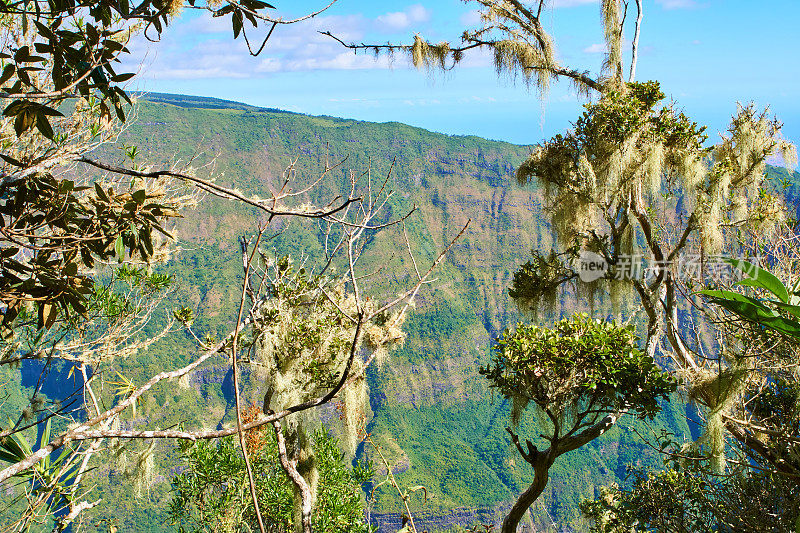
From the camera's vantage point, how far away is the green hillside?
34594 millimetres

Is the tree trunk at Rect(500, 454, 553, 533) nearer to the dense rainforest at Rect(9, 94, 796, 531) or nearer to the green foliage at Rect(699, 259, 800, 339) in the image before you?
the green foliage at Rect(699, 259, 800, 339)

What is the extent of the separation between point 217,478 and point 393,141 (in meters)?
62.2

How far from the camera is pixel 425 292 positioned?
50.2 meters

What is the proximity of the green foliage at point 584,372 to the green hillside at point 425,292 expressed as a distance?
63.5ft

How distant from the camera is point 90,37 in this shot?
1.63 meters

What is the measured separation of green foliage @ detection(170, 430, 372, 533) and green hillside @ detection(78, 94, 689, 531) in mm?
16938

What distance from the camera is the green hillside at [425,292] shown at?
1362 inches

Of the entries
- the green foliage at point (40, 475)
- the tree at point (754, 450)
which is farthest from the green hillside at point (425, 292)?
the green foliage at point (40, 475)

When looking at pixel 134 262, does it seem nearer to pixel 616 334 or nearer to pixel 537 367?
pixel 537 367

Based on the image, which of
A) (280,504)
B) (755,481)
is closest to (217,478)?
(280,504)

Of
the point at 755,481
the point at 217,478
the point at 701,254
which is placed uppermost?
the point at 701,254

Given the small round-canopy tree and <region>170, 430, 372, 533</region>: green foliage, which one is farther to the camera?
<region>170, 430, 372, 533</region>: green foliage

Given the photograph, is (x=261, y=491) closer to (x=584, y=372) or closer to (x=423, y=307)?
(x=584, y=372)

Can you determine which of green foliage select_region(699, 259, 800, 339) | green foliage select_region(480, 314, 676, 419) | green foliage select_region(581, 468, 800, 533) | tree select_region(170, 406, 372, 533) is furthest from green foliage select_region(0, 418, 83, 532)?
green foliage select_region(581, 468, 800, 533)
